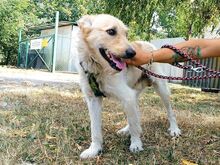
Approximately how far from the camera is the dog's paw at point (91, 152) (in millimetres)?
4001

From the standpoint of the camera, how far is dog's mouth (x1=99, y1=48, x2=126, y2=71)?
3.81 metres

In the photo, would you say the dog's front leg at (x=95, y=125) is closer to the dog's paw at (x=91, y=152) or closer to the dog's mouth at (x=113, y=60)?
the dog's paw at (x=91, y=152)

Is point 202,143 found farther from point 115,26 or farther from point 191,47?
point 115,26

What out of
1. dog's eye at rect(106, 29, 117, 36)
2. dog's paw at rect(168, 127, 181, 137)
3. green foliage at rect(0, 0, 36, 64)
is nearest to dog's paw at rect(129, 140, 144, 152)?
dog's paw at rect(168, 127, 181, 137)

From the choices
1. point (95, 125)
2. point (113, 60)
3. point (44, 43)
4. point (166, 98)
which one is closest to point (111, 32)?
point (113, 60)

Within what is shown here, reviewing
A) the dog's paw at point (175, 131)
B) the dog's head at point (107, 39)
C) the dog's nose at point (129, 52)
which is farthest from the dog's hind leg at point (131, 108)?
the dog's paw at point (175, 131)

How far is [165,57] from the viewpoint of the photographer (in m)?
3.89

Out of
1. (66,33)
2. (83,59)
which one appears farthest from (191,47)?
(66,33)

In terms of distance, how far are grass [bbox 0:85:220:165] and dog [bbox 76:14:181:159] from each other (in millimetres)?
233

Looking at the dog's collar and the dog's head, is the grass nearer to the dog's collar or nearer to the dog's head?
the dog's collar

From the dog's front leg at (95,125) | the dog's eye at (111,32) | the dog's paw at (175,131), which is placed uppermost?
the dog's eye at (111,32)

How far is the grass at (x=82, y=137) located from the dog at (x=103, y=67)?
9.2 inches

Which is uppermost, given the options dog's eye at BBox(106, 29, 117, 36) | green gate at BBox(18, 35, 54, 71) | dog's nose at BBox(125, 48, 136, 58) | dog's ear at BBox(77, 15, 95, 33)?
dog's ear at BBox(77, 15, 95, 33)

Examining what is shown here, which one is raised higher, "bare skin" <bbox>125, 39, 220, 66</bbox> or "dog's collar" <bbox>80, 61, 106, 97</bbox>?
"bare skin" <bbox>125, 39, 220, 66</bbox>
